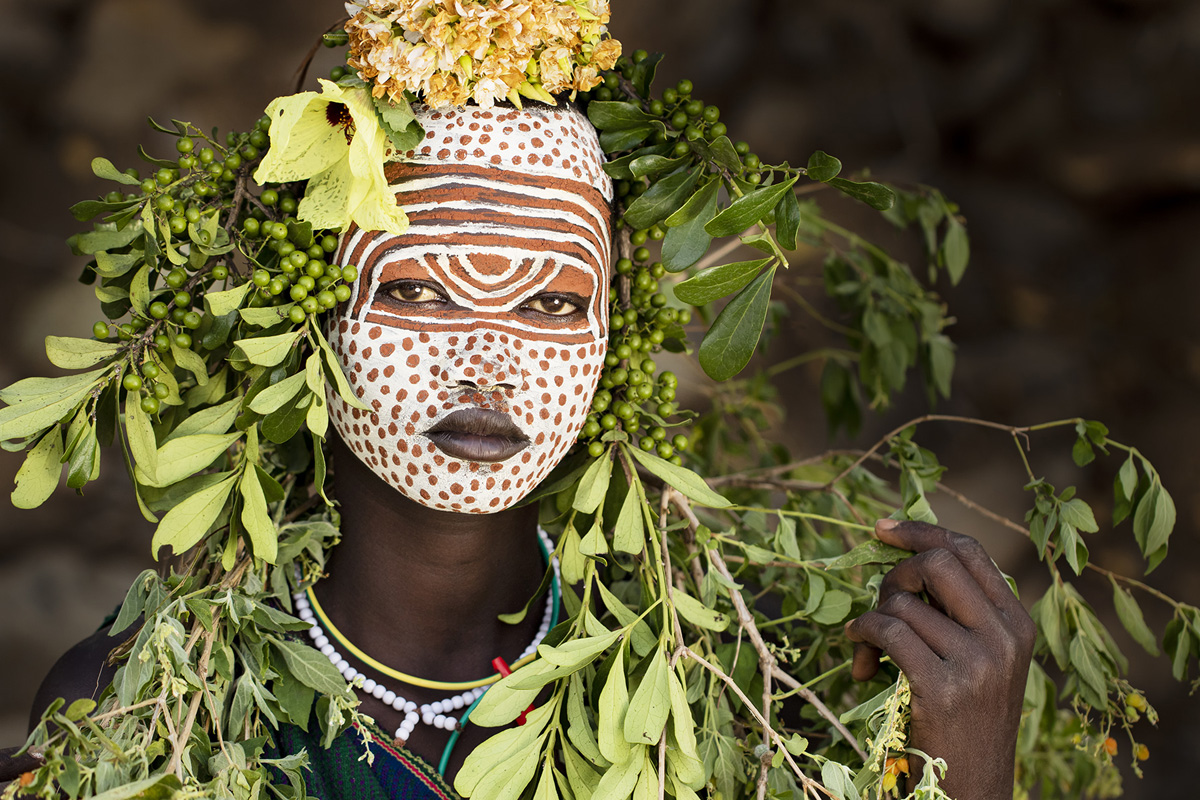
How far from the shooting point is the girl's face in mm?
1553

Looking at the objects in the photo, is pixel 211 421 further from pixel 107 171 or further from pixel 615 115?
pixel 615 115

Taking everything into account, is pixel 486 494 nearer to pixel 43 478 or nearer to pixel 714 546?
pixel 714 546

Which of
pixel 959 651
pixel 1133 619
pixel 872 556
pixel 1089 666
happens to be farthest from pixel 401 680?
pixel 1133 619

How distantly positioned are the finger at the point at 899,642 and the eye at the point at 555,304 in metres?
0.68

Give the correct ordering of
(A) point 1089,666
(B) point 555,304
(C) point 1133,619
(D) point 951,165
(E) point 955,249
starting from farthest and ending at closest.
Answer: (D) point 951,165
(E) point 955,249
(C) point 1133,619
(A) point 1089,666
(B) point 555,304

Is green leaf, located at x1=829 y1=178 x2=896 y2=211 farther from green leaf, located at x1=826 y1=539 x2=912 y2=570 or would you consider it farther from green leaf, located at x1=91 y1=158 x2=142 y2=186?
green leaf, located at x1=91 y1=158 x2=142 y2=186

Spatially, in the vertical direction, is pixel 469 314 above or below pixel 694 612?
Result: above

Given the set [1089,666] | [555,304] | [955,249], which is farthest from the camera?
[955,249]

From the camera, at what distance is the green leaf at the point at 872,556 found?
1595 mm

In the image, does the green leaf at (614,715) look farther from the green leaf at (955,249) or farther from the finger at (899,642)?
the green leaf at (955,249)

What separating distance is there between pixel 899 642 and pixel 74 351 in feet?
4.27

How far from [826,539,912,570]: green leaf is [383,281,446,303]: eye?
77 centimetres

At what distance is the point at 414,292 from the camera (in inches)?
62.3

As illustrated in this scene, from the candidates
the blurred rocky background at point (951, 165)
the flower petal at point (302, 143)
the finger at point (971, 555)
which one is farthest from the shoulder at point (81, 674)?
the blurred rocky background at point (951, 165)
